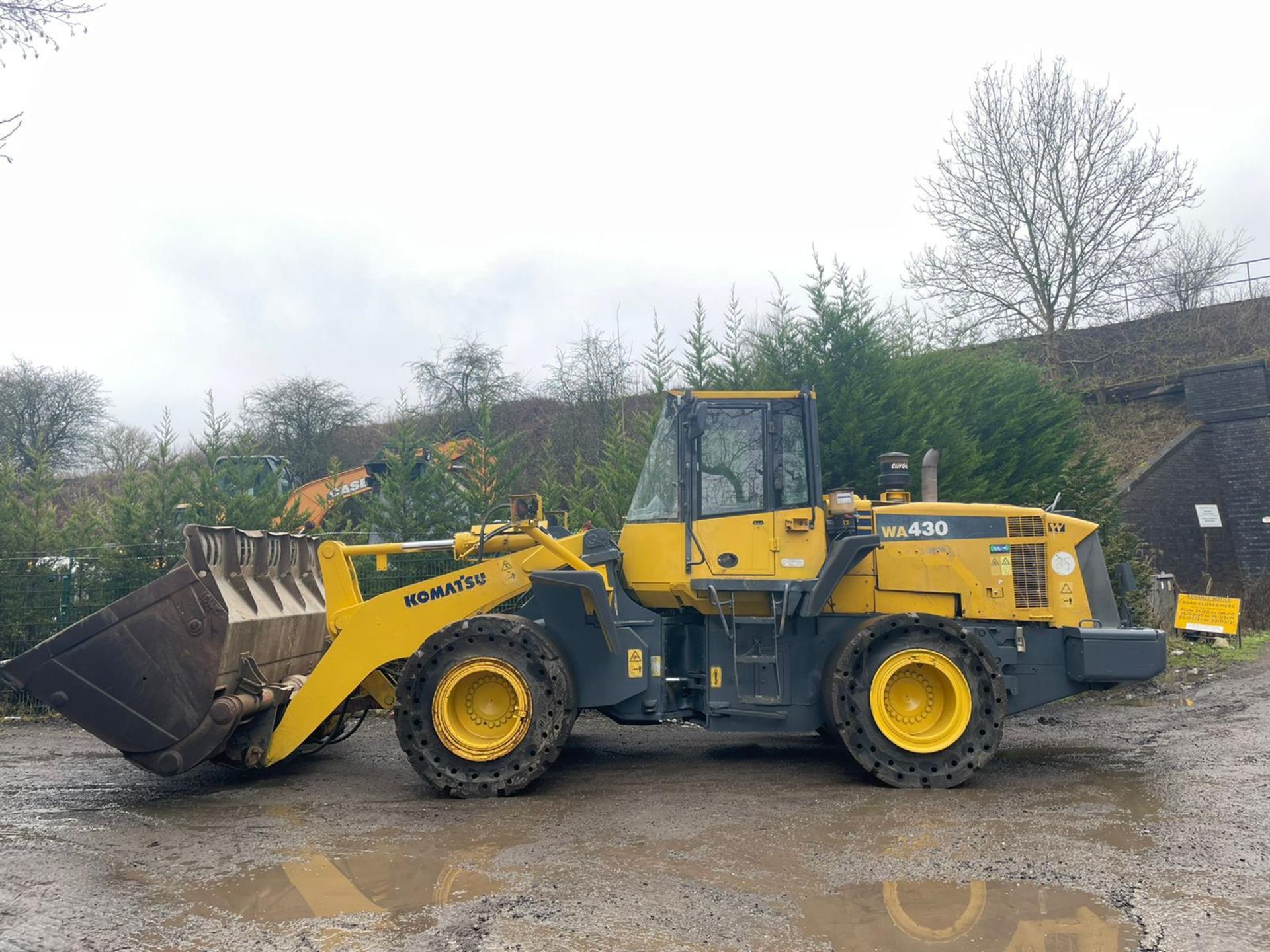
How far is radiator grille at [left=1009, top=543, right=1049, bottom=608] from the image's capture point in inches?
268

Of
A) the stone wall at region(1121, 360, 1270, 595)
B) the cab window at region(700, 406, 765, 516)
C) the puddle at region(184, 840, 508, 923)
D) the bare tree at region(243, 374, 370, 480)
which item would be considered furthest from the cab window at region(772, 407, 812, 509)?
the bare tree at region(243, 374, 370, 480)

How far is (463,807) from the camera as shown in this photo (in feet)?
19.7

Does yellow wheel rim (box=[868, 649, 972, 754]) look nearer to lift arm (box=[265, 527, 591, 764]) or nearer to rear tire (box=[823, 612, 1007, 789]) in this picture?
rear tire (box=[823, 612, 1007, 789])

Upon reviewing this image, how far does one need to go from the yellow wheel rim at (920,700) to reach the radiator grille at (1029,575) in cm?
80

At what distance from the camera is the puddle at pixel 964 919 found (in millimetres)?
3811

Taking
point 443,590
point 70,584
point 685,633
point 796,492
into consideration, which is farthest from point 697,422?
point 70,584

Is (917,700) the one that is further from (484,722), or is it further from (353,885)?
(353,885)

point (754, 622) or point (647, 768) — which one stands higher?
point (754, 622)

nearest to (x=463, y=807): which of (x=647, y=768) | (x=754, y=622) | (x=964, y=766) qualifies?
(x=647, y=768)

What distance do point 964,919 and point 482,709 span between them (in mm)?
3367

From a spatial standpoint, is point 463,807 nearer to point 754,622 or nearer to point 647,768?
point 647,768

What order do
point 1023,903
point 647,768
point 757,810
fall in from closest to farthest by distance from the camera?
point 1023,903 < point 757,810 < point 647,768

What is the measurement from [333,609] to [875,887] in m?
4.15

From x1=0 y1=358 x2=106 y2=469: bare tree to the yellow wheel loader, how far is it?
36342mm
